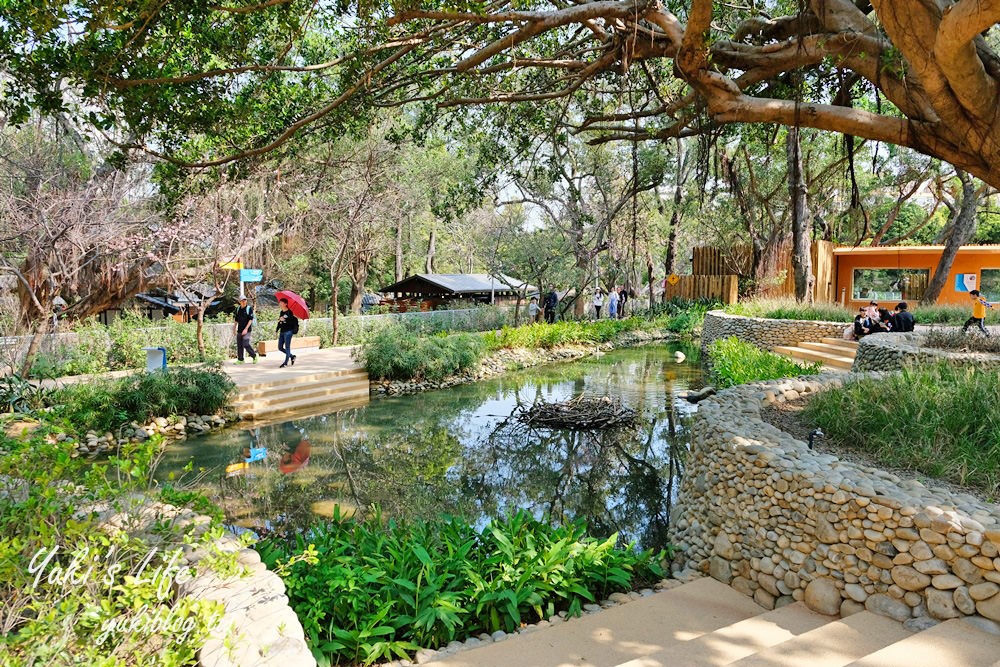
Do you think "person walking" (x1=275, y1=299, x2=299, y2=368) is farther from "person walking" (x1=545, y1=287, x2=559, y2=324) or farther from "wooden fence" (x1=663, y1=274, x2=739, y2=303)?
"wooden fence" (x1=663, y1=274, x2=739, y2=303)

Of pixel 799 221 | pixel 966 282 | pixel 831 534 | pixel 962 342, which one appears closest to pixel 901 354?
pixel 962 342

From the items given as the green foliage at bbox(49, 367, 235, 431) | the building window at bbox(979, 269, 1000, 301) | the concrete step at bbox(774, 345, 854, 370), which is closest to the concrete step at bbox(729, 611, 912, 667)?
the concrete step at bbox(774, 345, 854, 370)

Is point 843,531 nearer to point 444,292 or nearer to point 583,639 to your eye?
point 583,639

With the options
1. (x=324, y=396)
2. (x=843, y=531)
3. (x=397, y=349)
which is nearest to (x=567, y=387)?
(x=397, y=349)

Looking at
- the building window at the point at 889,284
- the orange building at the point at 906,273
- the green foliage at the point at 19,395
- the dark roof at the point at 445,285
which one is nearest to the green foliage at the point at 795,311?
the orange building at the point at 906,273

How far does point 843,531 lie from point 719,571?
3.95 ft

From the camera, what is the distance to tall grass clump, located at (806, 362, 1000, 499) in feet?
15.5

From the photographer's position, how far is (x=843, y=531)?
4.20 m

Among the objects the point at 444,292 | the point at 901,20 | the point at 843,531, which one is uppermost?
the point at 901,20

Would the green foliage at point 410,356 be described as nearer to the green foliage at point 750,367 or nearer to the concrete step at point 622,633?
the green foliage at point 750,367

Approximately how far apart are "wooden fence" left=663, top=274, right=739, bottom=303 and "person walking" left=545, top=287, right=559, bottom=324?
547 cm

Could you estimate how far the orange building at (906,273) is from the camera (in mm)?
21547

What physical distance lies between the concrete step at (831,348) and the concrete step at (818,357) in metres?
0.11

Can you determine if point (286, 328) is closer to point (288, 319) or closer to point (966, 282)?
point (288, 319)
